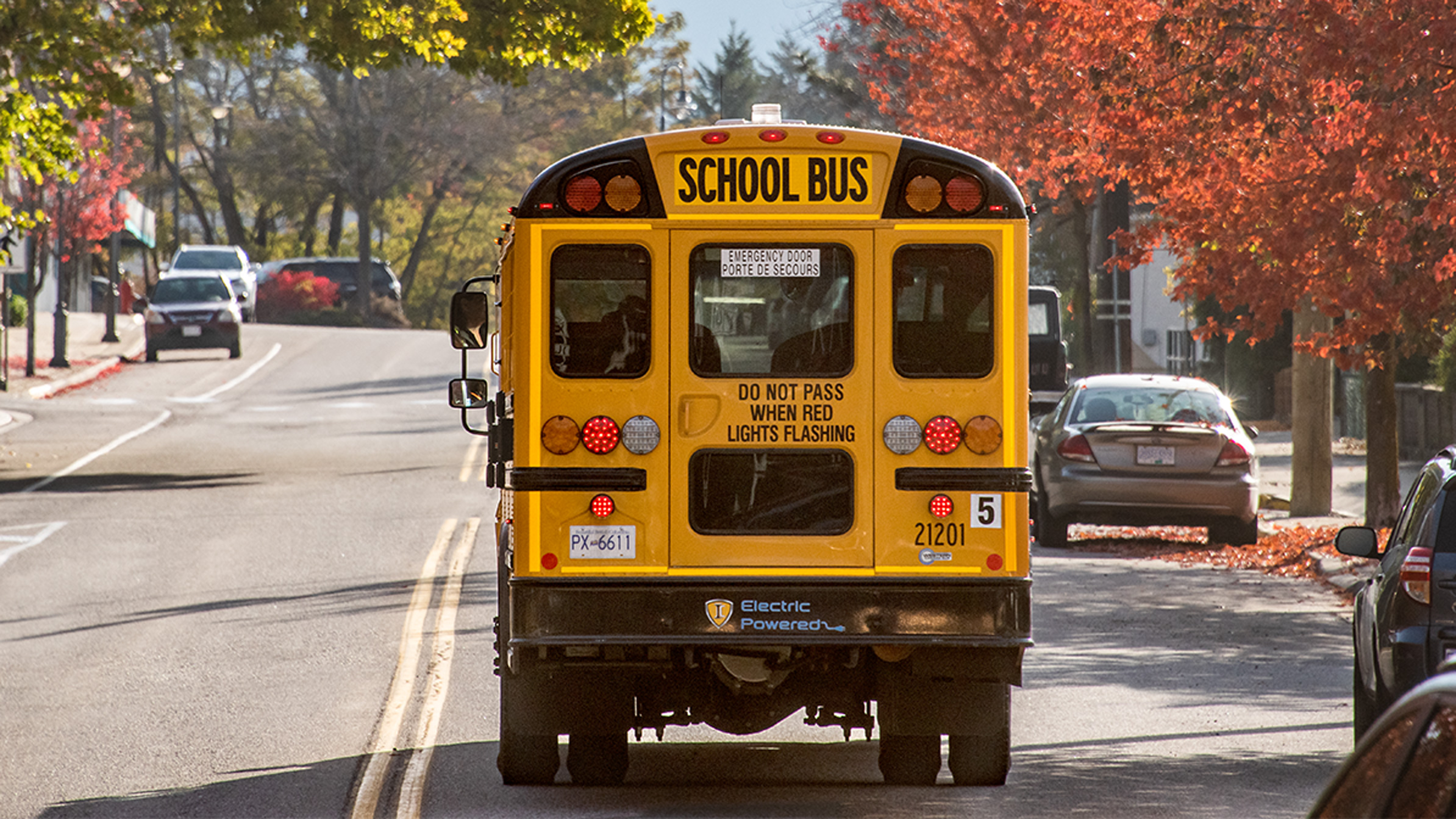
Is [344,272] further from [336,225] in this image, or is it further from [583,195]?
[583,195]

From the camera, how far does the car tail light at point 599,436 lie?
7.62 metres

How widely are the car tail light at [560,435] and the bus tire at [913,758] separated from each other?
1927 millimetres

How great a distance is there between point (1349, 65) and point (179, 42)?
13.9 meters

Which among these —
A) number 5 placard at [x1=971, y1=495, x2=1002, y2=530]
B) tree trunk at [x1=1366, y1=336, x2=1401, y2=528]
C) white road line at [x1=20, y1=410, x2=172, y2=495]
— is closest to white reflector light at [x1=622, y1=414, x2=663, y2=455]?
number 5 placard at [x1=971, y1=495, x2=1002, y2=530]

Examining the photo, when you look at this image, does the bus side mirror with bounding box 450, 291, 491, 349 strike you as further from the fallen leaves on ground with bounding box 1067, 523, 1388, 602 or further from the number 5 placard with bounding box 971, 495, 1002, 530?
the fallen leaves on ground with bounding box 1067, 523, 1388, 602

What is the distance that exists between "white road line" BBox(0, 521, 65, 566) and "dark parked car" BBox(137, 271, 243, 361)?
22462 mm

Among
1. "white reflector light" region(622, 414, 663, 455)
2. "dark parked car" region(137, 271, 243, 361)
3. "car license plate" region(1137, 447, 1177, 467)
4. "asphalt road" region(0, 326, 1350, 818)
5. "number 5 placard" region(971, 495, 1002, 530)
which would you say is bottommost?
"asphalt road" region(0, 326, 1350, 818)

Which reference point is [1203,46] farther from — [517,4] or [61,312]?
[61,312]

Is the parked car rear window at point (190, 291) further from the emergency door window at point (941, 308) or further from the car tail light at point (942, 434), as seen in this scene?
the car tail light at point (942, 434)

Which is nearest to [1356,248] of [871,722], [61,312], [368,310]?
[871,722]

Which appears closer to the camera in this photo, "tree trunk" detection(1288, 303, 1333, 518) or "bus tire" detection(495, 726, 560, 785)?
"bus tire" detection(495, 726, 560, 785)

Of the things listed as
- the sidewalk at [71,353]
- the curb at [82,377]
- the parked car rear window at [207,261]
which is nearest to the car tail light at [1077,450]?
the sidewalk at [71,353]

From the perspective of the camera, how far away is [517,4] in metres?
22.5

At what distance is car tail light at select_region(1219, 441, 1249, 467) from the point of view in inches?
671
